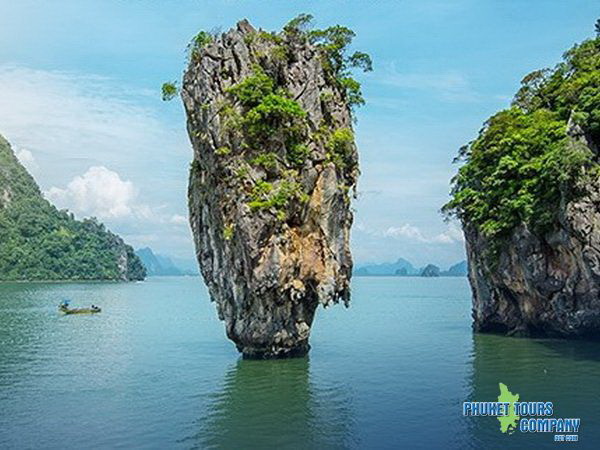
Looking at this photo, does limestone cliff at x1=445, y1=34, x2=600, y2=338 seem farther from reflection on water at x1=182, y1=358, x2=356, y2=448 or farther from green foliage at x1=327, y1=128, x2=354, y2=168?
reflection on water at x1=182, y1=358, x2=356, y2=448

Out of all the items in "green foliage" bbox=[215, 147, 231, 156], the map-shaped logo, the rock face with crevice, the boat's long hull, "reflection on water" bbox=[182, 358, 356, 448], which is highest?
"green foliage" bbox=[215, 147, 231, 156]

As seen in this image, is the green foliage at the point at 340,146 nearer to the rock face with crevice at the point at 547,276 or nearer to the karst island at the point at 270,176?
the karst island at the point at 270,176

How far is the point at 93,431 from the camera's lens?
18.1 metres

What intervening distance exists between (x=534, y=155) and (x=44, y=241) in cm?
11932

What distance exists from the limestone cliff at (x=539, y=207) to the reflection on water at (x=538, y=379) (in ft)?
8.23

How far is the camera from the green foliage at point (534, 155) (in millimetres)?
29625

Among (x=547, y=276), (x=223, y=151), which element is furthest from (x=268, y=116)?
(x=547, y=276)

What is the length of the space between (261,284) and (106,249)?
130 m

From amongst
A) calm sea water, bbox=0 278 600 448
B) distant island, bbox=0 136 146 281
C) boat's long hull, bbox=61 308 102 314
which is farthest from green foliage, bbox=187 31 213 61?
distant island, bbox=0 136 146 281

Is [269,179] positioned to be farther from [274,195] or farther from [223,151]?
[223,151]

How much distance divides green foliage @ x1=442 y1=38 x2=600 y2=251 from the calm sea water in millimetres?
8076

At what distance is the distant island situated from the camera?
122625mm

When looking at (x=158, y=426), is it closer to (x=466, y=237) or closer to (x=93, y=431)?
(x=93, y=431)

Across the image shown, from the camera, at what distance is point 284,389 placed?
22.9m
